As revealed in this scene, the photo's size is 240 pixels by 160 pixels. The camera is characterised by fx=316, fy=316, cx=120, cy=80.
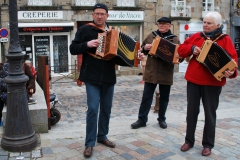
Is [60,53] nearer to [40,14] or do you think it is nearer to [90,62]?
[40,14]

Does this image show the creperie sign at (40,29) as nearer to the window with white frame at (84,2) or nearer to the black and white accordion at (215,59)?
the window with white frame at (84,2)

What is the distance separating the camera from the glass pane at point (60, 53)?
51.2 feet

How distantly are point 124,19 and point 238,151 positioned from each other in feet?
42.7

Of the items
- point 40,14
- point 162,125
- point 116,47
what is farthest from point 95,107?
point 40,14

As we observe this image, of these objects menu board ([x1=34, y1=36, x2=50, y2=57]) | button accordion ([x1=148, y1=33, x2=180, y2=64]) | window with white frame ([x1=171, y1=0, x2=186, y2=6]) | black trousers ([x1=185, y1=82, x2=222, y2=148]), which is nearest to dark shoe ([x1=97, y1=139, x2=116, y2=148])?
black trousers ([x1=185, y1=82, x2=222, y2=148])

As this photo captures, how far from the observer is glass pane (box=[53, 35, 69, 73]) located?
15602 mm

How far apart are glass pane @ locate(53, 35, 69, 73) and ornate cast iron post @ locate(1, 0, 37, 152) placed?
11.2 metres

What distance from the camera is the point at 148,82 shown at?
17.6 ft

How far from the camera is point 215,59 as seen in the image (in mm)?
4023

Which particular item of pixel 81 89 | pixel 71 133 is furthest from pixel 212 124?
pixel 81 89

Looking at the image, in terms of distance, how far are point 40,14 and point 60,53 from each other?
7.00ft

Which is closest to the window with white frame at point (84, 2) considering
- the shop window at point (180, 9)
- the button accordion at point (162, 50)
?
the shop window at point (180, 9)

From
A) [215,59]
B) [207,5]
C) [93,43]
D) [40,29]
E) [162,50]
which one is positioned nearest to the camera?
[93,43]

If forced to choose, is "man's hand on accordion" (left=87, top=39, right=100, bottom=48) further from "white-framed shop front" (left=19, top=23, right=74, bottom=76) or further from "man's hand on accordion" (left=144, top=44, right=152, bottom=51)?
"white-framed shop front" (left=19, top=23, right=74, bottom=76)
